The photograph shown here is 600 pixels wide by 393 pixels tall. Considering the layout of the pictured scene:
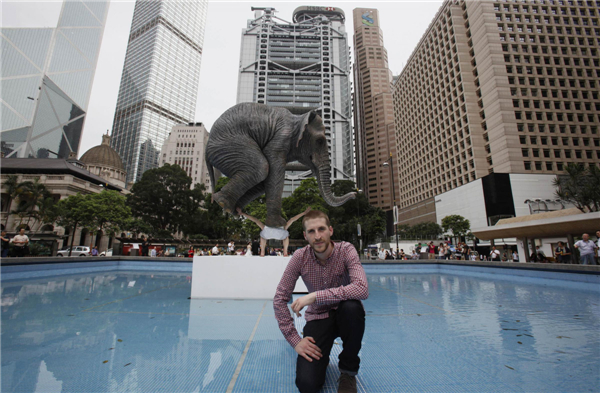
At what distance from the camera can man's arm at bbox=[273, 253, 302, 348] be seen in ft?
6.03

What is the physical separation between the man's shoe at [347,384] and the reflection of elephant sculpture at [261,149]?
375 centimetres

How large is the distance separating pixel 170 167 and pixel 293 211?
1819 centimetres

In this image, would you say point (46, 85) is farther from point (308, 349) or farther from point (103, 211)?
point (308, 349)

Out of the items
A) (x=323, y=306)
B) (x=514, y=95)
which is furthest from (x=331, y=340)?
(x=514, y=95)

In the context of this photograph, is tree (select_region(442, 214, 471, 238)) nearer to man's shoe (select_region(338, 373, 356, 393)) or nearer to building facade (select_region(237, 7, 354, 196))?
building facade (select_region(237, 7, 354, 196))

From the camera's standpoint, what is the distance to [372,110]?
100938mm

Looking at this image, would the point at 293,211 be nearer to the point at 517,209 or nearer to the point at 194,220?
the point at 194,220

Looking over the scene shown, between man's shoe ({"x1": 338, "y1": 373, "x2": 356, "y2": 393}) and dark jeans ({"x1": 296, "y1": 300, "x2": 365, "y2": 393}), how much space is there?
0.03 meters

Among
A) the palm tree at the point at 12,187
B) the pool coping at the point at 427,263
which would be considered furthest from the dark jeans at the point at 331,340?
the palm tree at the point at 12,187

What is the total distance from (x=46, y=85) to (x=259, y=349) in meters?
101

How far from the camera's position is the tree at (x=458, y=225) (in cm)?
3591

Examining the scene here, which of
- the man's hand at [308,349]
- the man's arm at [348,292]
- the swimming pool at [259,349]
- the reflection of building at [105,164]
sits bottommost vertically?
the swimming pool at [259,349]

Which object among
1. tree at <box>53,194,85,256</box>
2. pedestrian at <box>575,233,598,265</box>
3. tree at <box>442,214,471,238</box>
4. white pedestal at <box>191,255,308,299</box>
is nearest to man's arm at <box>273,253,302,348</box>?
white pedestal at <box>191,255,308,299</box>

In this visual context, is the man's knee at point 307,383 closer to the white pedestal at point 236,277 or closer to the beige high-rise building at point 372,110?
the white pedestal at point 236,277
